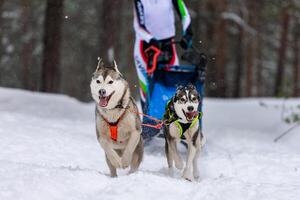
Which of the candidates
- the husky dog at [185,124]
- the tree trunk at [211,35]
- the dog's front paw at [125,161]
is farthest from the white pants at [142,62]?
the tree trunk at [211,35]

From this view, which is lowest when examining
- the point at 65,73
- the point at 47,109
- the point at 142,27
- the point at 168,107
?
the point at 65,73

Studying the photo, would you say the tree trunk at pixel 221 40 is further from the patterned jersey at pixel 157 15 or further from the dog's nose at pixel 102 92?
the dog's nose at pixel 102 92

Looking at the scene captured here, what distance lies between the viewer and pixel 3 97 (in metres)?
10.5

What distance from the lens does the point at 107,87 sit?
466cm

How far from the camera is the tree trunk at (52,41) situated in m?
13.0

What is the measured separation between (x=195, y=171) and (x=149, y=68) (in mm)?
1821

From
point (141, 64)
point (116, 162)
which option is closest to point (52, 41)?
point (141, 64)

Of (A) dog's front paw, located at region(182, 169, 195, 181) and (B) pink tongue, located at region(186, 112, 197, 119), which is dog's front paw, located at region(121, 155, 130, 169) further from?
(B) pink tongue, located at region(186, 112, 197, 119)

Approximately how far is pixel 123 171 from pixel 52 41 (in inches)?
319

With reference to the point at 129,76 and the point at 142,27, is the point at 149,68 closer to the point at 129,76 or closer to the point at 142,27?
the point at 142,27

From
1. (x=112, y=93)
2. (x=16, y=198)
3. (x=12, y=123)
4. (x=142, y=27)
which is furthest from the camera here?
(x=12, y=123)

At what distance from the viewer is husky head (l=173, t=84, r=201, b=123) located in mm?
4957

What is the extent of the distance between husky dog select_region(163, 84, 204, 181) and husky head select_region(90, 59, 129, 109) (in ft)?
1.95

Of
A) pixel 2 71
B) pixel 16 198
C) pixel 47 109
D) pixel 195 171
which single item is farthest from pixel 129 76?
pixel 16 198
